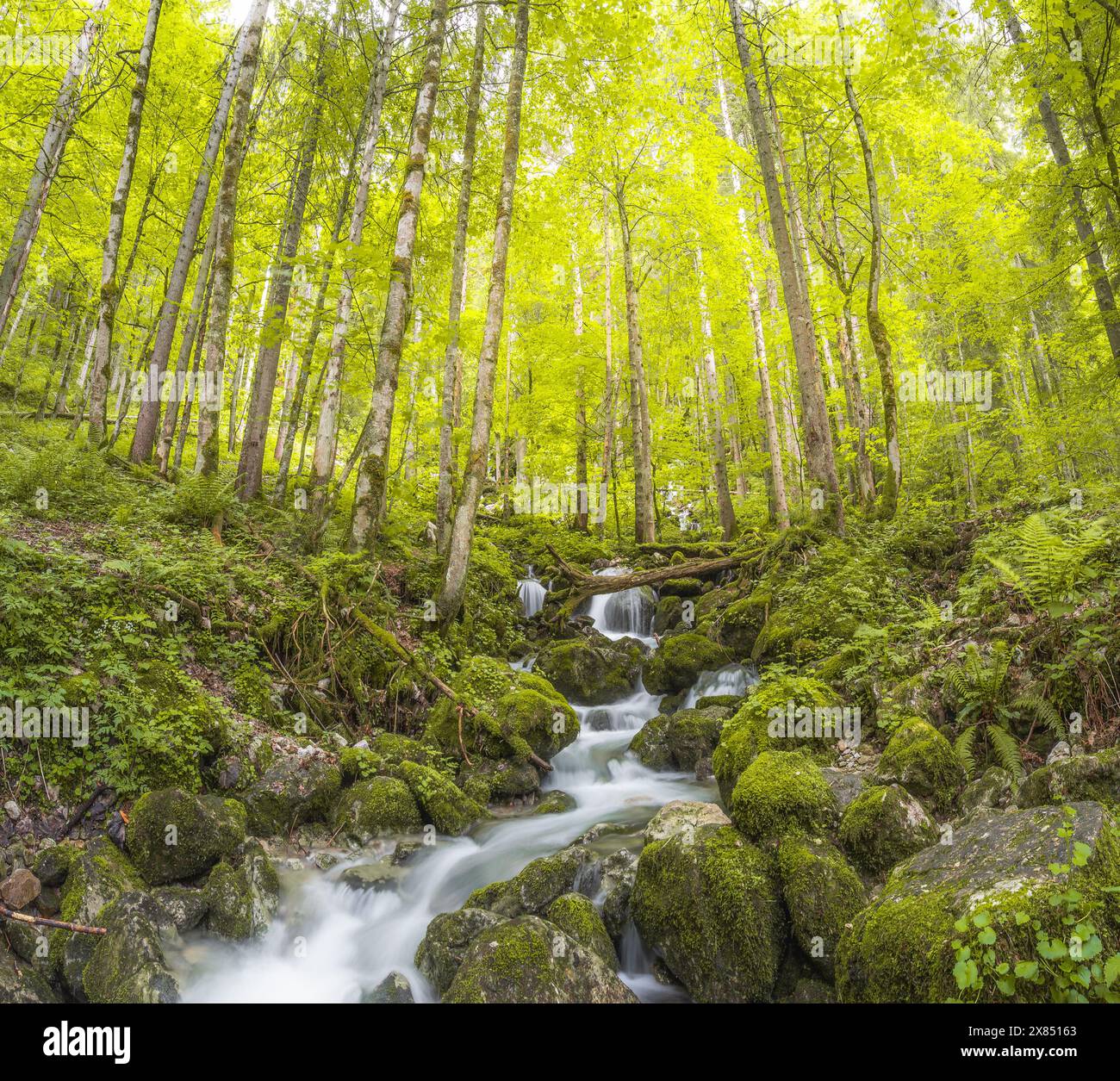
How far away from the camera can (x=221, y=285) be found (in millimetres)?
9414

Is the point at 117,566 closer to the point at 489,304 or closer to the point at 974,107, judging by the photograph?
the point at 489,304

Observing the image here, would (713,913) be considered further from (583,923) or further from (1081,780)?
(1081,780)

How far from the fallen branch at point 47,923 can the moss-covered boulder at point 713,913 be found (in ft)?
11.8

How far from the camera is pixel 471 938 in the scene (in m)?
4.52

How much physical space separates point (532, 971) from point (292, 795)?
10.7ft

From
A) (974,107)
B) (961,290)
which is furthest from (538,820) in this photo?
(974,107)

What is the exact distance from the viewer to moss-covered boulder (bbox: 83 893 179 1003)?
367cm

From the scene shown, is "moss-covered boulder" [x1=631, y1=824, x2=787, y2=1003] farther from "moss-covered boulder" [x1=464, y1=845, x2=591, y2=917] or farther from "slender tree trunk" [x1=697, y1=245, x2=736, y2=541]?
"slender tree trunk" [x1=697, y1=245, x2=736, y2=541]

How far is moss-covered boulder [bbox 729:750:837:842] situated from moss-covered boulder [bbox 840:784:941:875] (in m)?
0.23

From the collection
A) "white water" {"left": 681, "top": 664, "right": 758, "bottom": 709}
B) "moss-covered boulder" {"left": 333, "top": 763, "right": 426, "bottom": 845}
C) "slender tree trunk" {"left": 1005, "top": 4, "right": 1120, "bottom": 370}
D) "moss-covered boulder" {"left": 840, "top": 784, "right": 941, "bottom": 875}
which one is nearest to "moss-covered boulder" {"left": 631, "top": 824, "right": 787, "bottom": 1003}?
"moss-covered boulder" {"left": 840, "top": 784, "right": 941, "bottom": 875}

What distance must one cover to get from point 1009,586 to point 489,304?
7.52 metres

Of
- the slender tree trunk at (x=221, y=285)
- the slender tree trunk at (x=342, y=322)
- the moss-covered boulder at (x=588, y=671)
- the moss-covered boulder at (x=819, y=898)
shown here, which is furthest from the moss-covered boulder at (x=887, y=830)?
the slender tree trunk at (x=342, y=322)

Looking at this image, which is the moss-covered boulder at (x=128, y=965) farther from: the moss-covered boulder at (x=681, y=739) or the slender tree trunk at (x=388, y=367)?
the moss-covered boulder at (x=681, y=739)

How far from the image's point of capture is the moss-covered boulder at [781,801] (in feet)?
15.5
